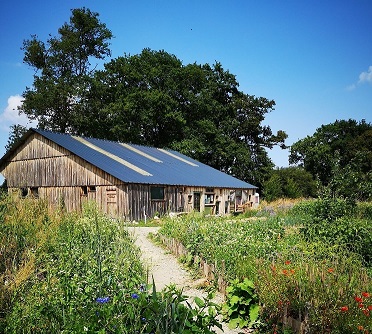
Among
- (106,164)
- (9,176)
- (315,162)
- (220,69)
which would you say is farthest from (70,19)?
(315,162)

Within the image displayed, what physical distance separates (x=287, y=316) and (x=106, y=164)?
17960 mm

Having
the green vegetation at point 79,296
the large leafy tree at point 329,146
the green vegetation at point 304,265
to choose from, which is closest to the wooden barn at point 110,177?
the green vegetation at point 304,265

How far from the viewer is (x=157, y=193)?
2359 centimetres

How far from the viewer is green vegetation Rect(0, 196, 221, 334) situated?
4.27 metres

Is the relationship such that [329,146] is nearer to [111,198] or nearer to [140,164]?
[140,164]

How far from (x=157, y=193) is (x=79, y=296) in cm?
1859

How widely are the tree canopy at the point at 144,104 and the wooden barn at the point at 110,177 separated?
10.5m

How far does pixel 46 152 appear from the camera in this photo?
2553cm

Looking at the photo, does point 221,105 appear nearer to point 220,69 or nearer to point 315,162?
point 220,69

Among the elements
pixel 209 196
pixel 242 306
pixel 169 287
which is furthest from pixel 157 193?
pixel 169 287

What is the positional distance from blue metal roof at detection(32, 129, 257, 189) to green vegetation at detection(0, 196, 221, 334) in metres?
13.3

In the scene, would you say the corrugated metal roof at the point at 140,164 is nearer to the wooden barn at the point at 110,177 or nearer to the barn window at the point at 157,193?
the wooden barn at the point at 110,177

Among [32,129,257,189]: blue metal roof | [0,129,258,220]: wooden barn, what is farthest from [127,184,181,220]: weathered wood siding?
[32,129,257,189]: blue metal roof

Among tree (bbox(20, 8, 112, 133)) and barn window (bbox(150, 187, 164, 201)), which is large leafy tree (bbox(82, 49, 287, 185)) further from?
barn window (bbox(150, 187, 164, 201))
